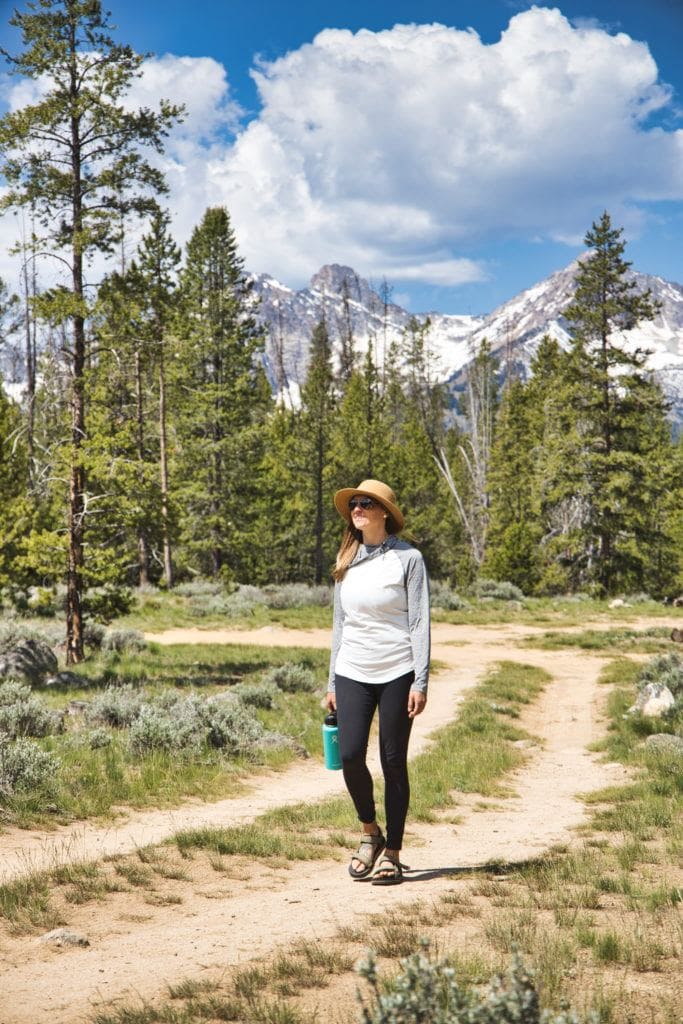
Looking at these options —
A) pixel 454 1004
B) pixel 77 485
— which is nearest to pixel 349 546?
pixel 454 1004

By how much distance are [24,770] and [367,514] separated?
15.3 feet

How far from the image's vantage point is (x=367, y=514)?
5309 mm

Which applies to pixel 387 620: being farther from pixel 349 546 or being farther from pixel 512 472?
pixel 512 472

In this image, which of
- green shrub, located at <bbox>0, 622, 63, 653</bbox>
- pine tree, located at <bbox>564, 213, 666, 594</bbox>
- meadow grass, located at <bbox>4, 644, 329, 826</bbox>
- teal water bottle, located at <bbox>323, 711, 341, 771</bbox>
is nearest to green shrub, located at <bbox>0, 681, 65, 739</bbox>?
meadow grass, located at <bbox>4, 644, 329, 826</bbox>

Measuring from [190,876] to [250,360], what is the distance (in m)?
31.4

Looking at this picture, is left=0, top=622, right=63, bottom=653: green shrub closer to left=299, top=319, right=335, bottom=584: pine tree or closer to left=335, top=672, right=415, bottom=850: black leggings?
left=335, top=672, right=415, bottom=850: black leggings

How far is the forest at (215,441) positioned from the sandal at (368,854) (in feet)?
31.9

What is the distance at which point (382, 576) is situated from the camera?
516 cm

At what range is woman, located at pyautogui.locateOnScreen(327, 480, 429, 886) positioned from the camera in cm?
506

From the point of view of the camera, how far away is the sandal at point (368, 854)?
5383 millimetres

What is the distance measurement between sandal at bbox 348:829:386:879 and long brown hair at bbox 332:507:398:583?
1749mm

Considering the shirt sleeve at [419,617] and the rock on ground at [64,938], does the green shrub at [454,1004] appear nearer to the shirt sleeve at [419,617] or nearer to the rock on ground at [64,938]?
the shirt sleeve at [419,617]

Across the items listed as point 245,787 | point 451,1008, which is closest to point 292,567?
point 245,787

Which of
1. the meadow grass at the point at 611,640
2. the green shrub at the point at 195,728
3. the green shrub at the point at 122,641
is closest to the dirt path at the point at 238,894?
the green shrub at the point at 195,728
